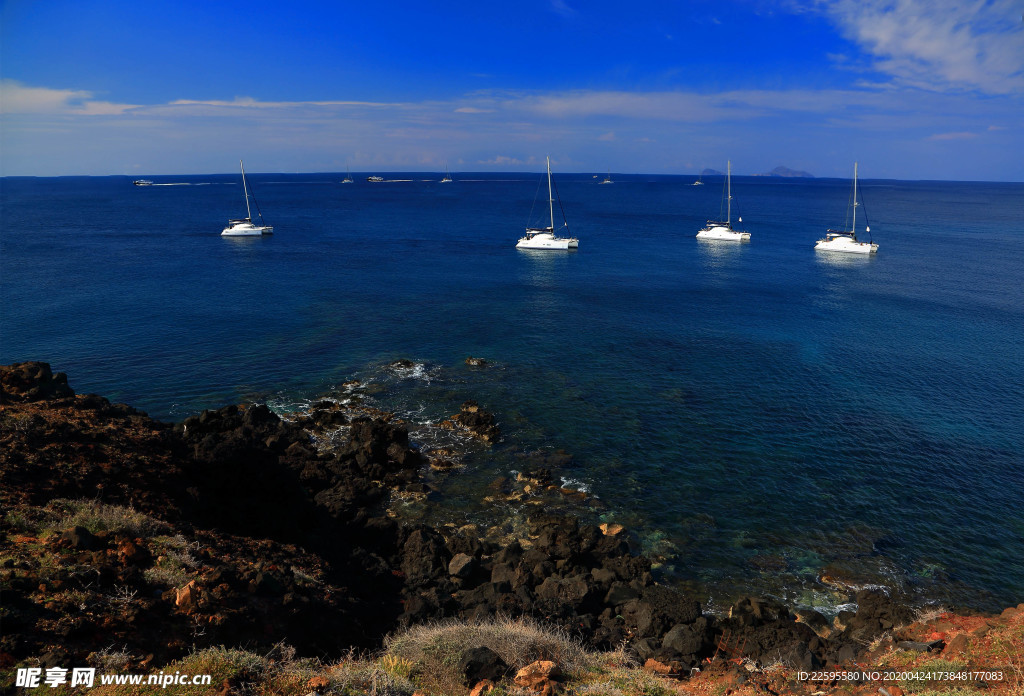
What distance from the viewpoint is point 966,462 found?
27703 millimetres

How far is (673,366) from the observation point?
40.4 metres

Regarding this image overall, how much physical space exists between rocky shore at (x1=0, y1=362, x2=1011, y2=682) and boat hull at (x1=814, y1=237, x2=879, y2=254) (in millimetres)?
81868

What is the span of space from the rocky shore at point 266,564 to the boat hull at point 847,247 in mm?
81868

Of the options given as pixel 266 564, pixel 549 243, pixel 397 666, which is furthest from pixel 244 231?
pixel 397 666

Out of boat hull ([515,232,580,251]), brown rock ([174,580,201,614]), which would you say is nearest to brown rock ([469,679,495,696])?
brown rock ([174,580,201,614])

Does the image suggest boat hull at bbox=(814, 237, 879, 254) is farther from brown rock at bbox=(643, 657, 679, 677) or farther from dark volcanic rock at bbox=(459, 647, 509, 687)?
dark volcanic rock at bbox=(459, 647, 509, 687)

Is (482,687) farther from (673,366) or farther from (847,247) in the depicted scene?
(847,247)

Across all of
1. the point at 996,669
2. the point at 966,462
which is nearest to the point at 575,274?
the point at 966,462

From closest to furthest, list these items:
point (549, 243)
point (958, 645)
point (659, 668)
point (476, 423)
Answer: point (958, 645) → point (659, 668) → point (476, 423) → point (549, 243)

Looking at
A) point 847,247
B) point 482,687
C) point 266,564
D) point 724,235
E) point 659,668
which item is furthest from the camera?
point 724,235

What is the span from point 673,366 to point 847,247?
64164 millimetres

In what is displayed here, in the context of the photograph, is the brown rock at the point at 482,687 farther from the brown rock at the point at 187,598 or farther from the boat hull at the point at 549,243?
the boat hull at the point at 549,243

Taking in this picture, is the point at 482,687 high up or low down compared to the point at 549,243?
down

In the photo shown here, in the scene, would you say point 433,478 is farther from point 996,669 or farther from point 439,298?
point 439,298
